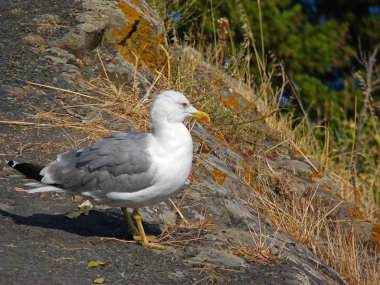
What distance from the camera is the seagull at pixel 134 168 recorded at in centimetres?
466

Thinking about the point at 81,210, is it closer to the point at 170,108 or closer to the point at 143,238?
the point at 143,238

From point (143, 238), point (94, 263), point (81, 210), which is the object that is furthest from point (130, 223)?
point (94, 263)

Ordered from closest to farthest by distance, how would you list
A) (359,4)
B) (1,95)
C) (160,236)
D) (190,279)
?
1. (190,279)
2. (160,236)
3. (1,95)
4. (359,4)

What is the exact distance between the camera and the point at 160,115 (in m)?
4.83

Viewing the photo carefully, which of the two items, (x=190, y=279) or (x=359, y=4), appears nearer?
(x=190, y=279)

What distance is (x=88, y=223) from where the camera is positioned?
5.10 meters

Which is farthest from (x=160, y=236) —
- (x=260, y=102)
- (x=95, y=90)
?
(x=260, y=102)

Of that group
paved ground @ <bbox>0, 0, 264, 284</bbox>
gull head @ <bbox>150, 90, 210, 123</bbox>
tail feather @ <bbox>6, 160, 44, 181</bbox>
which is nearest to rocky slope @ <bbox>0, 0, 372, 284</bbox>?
paved ground @ <bbox>0, 0, 264, 284</bbox>

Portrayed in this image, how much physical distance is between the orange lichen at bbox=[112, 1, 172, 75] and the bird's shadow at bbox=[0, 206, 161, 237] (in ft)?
7.55

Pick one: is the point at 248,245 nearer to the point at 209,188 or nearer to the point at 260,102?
the point at 209,188

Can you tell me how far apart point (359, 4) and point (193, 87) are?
798cm

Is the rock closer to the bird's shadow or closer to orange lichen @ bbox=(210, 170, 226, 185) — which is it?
the bird's shadow

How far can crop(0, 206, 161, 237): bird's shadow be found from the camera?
4.93 meters

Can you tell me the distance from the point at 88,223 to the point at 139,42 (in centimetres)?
270
